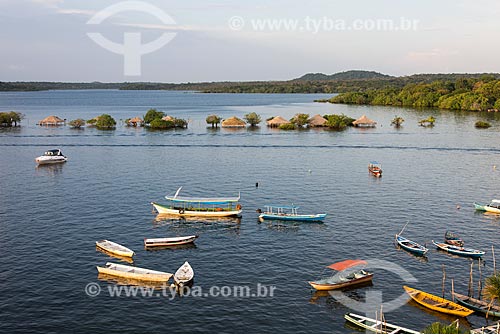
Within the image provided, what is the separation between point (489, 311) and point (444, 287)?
20.9 feet

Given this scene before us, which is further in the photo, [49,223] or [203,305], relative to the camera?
[49,223]

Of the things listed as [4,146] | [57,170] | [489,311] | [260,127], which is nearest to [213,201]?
[489,311]

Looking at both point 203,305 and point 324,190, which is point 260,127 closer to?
point 324,190

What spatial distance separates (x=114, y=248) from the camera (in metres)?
56.4

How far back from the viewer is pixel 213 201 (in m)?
71.4

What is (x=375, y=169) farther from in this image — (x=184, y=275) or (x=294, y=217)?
(x=184, y=275)

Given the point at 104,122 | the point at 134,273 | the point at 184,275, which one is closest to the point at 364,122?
the point at 104,122

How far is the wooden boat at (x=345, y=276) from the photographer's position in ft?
159

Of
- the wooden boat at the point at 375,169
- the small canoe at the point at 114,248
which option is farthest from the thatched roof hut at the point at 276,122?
the small canoe at the point at 114,248

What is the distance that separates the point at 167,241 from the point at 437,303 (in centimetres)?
3196

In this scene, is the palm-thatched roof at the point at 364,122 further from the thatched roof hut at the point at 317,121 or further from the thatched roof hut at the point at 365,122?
the thatched roof hut at the point at 317,121

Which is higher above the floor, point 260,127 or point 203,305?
point 260,127

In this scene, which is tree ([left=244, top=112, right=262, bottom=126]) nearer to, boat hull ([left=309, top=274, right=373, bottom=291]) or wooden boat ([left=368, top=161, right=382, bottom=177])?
wooden boat ([left=368, top=161, right=382, bottom=177])

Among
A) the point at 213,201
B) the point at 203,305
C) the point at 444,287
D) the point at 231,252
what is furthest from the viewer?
the point at 213,201
